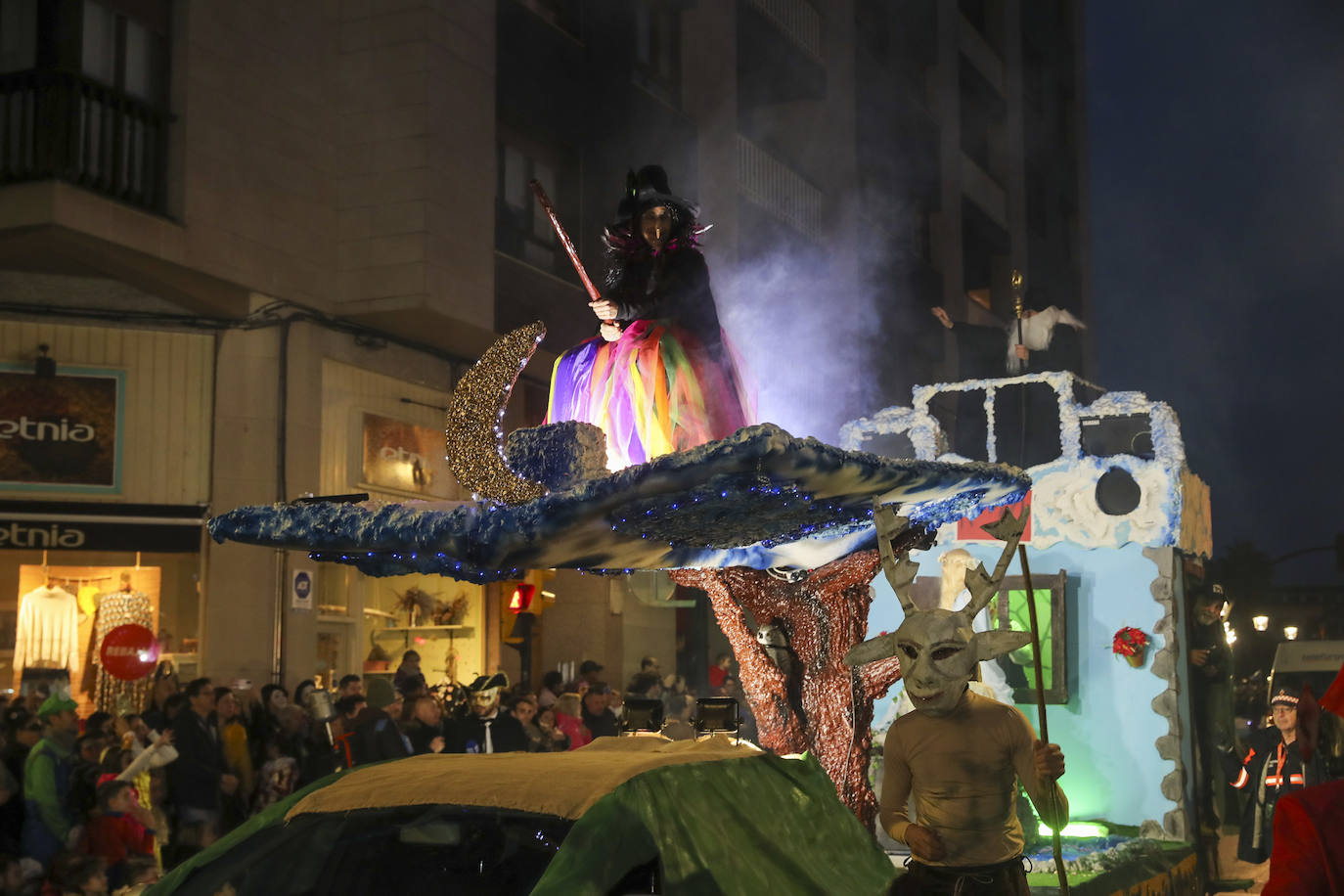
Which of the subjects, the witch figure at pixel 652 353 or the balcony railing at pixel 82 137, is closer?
the witch figure at pixel 652 353

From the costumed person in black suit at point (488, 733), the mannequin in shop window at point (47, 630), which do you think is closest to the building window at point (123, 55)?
the mannequin in shop window at point (47, 630)

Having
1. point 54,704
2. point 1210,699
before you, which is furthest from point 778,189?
point 54,704

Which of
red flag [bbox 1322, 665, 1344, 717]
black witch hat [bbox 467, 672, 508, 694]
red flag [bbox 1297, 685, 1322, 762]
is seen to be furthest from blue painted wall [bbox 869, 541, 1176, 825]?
red flag [bbox 1322, 665, 1344, 717]

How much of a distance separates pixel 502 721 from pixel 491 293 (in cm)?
700

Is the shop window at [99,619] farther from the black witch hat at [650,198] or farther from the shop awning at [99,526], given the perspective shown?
the black witch hat at [650,198]

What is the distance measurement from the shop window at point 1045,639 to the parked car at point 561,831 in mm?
7729

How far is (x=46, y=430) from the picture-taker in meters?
13.9

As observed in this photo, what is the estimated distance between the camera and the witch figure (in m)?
6.51

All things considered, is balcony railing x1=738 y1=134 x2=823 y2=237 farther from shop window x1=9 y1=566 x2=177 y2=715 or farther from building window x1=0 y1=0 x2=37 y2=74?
shop window x1=9 y1=566 x2=177 y2=715

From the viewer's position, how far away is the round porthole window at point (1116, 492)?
41.1 feet

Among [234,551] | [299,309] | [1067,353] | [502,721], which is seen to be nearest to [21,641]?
[234,551]

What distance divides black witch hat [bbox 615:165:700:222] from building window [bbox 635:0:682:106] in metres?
13.7

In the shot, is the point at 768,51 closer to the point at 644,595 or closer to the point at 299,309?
the point at 299,309

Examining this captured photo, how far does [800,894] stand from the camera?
13.9 feet
